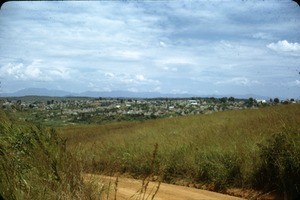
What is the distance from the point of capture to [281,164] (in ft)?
24.1

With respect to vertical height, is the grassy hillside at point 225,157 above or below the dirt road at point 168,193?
above

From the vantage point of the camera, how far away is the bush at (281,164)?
6.93m

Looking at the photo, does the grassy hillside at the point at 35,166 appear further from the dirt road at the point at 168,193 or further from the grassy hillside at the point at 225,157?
the dirt road at the point at 168,193

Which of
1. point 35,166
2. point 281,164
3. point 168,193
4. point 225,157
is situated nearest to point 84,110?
point 225,157

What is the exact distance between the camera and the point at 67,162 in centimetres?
550

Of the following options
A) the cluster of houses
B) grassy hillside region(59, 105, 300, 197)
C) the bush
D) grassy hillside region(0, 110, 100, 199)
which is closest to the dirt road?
grassy hillside region(59, 105, 300, 197)

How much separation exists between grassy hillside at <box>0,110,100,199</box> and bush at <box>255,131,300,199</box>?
3.46m

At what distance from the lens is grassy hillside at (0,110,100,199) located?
4.65 m

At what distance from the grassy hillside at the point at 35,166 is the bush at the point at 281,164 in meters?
3.46

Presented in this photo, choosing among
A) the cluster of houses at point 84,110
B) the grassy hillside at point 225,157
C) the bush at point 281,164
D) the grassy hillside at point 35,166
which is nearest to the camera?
the grassy hillside at point 35,166

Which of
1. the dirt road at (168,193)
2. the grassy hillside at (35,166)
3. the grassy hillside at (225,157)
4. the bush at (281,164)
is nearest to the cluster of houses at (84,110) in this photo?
the grassy hillside at (35,166)

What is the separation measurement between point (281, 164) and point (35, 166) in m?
4.37

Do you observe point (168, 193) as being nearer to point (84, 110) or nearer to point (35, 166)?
point (35, 166)

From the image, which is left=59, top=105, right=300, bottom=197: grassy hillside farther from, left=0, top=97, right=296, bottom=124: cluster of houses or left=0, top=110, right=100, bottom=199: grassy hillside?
left=0, top=97, right=296, bottom=124: cluster of houses
